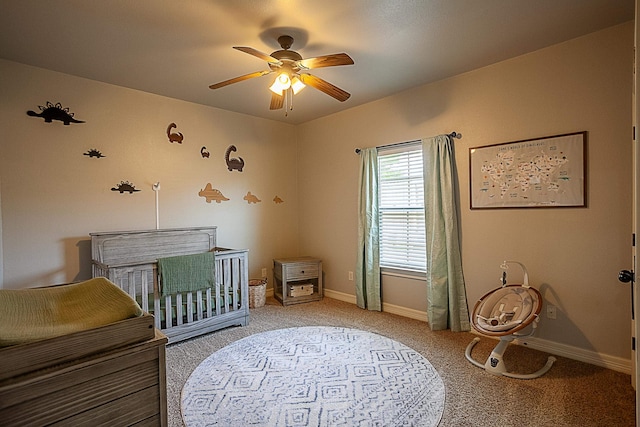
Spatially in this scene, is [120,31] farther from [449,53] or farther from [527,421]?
[527,421]

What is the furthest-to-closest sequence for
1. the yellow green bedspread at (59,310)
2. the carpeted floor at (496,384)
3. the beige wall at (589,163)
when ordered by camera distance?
the beige wall at (589,163), the carpeted floor at (496,384), the yellow green bedspread at (59,310)

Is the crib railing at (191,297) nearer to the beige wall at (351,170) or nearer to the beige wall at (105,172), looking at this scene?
the beige wall at (105,172)

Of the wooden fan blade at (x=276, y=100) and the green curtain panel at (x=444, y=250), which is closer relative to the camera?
the wooden fan blade at (x=276, y=100)

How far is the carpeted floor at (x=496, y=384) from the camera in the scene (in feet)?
6.36

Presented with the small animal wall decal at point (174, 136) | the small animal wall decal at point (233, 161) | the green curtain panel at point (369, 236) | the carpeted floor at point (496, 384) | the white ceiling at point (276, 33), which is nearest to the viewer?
the carpeted floor at point (496, 384)

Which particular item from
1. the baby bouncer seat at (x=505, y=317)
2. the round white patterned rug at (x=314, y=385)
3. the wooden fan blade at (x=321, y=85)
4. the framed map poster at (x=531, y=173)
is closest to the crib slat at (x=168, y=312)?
the round white patterned rug at (x=314, y=385)

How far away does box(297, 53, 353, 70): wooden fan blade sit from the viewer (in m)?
2.23

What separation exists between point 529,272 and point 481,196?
0.79 m

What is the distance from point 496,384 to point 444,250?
4.39 feet

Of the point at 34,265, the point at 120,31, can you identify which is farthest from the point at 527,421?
the point at 34,265

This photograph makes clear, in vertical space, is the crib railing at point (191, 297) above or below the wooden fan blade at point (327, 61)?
below

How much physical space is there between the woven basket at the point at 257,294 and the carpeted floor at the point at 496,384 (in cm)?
67

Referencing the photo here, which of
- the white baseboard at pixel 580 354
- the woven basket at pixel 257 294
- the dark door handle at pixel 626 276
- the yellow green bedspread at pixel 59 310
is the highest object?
the yellow green bedspread at pixel 59 310

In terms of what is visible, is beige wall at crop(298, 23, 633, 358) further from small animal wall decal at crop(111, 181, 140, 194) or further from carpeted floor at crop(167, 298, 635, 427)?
small animal wall decal at crop(111, 181, 140, 194)
